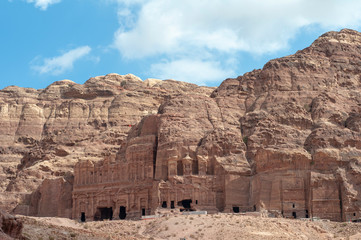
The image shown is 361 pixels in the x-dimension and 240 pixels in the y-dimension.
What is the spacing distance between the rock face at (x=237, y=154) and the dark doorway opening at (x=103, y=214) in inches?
6.7

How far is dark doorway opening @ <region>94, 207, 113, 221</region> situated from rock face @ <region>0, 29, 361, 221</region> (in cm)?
17

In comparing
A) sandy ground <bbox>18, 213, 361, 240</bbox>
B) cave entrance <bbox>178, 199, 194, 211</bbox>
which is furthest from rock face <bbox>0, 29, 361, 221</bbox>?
sandy ground <bbox>18, 213, 361, 240</bbox>

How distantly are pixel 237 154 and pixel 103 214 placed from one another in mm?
19471

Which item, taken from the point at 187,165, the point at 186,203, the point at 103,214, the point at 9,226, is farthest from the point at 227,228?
the point at 9,226

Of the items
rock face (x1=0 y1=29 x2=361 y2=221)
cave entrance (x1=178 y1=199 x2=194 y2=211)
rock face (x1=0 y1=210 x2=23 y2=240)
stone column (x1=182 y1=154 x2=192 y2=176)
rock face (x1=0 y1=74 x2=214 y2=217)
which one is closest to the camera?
rock face (x1=0 y1=210 x2=23 y2=240)

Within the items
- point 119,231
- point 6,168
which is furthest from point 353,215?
point 6,168

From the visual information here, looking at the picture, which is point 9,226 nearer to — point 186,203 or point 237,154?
point 186,203

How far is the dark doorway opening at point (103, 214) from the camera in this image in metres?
87.2

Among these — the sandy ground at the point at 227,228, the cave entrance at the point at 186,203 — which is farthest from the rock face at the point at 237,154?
the sandy ground at the point at 227,228

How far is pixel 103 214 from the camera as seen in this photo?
291 ft

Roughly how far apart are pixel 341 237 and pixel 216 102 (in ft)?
109

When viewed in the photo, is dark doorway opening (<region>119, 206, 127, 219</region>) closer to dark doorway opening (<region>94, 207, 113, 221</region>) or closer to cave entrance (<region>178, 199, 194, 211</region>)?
dark doorway opening (<region>94, 207, 113, 221</region>)

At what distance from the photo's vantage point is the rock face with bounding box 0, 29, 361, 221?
7538 centimetres

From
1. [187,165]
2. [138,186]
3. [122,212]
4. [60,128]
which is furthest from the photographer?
[60,128]
